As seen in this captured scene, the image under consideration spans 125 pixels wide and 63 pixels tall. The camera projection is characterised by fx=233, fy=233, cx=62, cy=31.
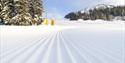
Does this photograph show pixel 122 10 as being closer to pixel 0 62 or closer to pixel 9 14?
pixel 9 14

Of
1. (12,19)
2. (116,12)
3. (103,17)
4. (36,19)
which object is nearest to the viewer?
(12,19)

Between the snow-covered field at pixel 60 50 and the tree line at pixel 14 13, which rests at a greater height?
the tree line at pixel 14 13

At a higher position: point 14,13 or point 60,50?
point 14,13

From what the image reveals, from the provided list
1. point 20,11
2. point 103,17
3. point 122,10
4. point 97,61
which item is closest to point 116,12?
point 122,10

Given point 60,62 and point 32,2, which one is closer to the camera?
point 60,62

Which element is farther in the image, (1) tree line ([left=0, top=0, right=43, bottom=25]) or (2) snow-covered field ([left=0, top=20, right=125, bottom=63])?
(1) tree line ([left=0, top=0, right=43, bottom=25])

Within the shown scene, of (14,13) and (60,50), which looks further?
(14,13)

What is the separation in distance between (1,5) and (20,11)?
3484mm

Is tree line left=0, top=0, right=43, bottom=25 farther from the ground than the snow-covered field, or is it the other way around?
tree line left=0, top=0, right=43, bottom=25

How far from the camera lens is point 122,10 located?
148000 millimetres

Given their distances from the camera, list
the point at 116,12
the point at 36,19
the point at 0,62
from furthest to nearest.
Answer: the point at 116,12
the point at 36,19
the point at 0,62

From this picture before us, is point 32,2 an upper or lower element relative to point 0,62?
upper

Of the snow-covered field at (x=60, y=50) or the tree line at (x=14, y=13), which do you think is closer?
the snow-covered field at (x=60, y=50)

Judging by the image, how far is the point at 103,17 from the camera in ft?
422
